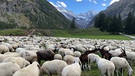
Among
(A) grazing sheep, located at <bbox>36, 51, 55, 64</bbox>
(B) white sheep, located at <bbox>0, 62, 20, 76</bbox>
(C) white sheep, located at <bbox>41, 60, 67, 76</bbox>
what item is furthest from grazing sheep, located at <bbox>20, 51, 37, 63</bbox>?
(B) white sheep, located at <bbox>0, 62, 20, 76</bbox>

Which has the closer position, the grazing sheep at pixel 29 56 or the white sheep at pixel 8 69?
the white sheep at pixel 8 69

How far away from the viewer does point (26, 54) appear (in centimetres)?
1908

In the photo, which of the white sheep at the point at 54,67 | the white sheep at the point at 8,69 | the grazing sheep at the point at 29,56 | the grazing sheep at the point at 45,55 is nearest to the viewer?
the white sheep at the point at 8,69

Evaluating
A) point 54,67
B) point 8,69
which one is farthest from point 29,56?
point 8,69

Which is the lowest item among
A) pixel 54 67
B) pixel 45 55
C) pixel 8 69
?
pixel 54 67

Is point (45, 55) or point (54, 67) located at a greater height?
point (45, 55)

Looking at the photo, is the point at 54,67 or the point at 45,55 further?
the point at 45,55

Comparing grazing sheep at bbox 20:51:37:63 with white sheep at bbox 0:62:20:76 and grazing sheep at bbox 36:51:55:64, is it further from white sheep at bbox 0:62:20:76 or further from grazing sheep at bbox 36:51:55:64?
white sheep at bbox 0:62:20:76

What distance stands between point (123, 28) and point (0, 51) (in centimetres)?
10865

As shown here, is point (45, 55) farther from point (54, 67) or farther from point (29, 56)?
point (54, 67)

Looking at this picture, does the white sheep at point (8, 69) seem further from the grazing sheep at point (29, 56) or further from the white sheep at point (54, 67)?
the grazing sheep at point (29, 56)

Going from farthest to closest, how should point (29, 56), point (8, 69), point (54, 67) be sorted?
1. point (29, 56)
2. point (54, 67)
3. point (8, 69)

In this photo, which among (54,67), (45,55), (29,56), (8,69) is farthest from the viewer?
(45,55)

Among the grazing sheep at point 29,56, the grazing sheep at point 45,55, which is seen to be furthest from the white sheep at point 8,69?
the grazing sheep at point 45,55
